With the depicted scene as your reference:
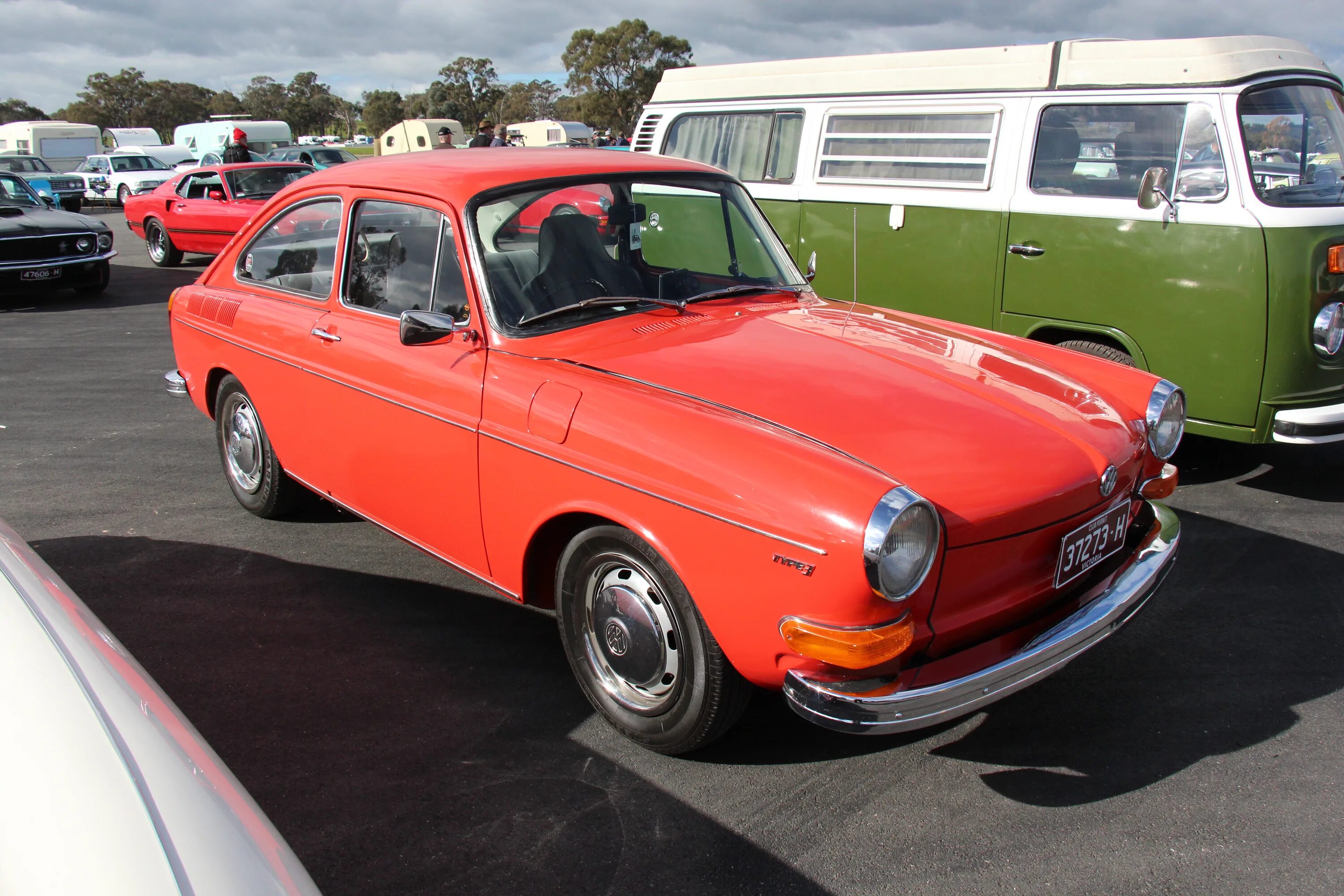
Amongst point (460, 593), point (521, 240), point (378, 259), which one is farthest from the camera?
point (460, 593)

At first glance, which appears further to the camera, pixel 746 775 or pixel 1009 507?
pixel 746 775

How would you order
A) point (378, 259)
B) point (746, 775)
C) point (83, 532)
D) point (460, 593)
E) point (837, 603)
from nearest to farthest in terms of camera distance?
point (837, 603), point (746, 775), point (378, 259), point (460, 593), point (83, 532)

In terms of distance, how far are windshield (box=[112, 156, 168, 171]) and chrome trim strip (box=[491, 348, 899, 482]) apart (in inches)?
1111

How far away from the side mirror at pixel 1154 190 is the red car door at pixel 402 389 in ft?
11.5

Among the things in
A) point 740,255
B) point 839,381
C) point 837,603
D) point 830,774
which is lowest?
point 830,774

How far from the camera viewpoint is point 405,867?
7.98 feet

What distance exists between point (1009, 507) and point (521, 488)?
1.39m

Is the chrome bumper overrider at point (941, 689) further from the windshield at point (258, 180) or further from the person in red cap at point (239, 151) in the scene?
the person in red cap at point (239, 151)

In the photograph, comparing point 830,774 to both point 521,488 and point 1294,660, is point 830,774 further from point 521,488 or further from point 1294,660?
point 1294,660

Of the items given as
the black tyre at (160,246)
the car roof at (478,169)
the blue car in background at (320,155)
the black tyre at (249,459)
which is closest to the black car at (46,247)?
the black tyre at (160,246)

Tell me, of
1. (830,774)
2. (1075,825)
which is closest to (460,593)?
(830,774)

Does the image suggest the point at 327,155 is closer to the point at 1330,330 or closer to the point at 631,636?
the point at 1330,330

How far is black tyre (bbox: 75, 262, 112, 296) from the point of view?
11797mm

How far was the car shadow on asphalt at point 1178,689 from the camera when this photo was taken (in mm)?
2828
